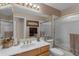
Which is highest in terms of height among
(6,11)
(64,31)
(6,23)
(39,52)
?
(6,11)

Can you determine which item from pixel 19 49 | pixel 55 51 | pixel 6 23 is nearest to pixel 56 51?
pixel 55 51

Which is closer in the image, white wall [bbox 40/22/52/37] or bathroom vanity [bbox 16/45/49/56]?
bathroom vanity [bbox 16/45/49/56]

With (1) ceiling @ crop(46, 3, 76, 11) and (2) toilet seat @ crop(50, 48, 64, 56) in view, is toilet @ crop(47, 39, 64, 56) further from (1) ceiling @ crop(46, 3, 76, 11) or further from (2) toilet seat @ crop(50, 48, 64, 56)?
(1) ceiling @ crop(46, 3, 76, 11)

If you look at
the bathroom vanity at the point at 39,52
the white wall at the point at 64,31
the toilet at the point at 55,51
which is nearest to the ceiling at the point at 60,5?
the white wall at the point at 64,31

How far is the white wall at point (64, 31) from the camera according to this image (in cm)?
159

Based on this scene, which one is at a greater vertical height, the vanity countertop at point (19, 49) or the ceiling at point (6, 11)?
the ceiling at point (6, 11)

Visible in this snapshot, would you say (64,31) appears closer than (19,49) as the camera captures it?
No

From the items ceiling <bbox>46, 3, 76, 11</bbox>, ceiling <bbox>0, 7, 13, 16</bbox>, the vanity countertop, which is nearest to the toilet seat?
the vanity countertop

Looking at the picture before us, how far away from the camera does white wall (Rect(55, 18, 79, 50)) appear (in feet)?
5.23

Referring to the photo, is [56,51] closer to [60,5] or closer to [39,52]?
[39,52]

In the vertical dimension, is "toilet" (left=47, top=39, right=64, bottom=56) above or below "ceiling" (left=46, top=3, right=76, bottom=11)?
below

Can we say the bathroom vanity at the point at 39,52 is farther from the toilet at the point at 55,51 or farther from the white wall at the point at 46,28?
the white wall at the point at 46,28

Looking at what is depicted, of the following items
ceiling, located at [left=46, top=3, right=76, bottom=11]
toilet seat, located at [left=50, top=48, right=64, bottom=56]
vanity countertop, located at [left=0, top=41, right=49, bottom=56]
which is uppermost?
ceiling, located at [left=46, top=3, right=76, bottom=11]

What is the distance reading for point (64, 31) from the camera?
1.67 metres
